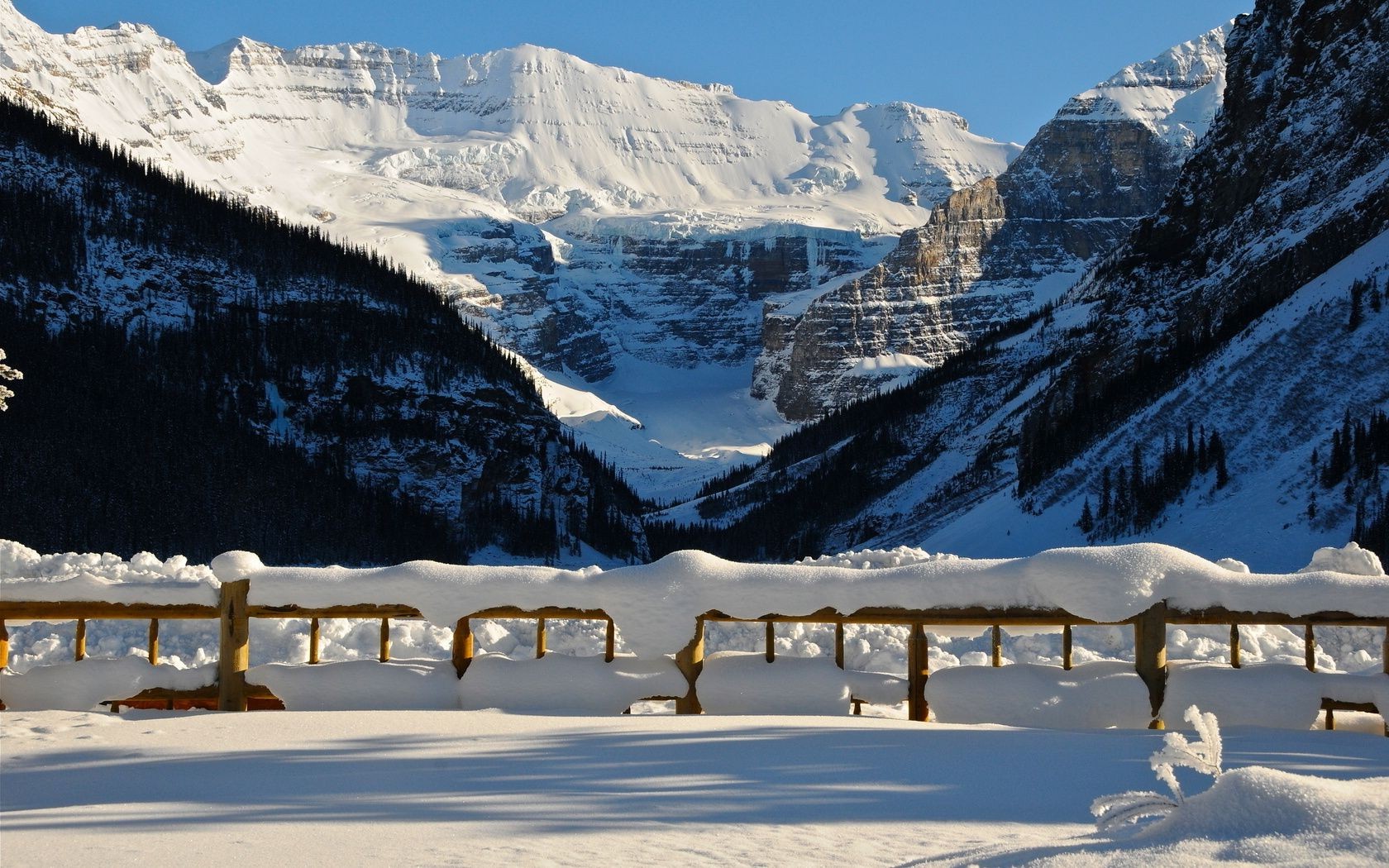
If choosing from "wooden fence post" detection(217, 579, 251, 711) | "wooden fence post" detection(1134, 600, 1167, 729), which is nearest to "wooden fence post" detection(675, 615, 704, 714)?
"wooden fence post" detection(1134, 600, 1167, 729)

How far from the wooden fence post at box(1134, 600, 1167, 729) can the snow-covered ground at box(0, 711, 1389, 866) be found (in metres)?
0.72

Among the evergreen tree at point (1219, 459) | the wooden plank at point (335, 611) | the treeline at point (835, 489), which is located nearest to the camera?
the wooden plank at point (335, 611)

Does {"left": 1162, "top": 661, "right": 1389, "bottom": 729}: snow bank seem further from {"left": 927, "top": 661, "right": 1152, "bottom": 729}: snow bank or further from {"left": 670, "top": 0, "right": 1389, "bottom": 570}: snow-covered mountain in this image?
{"left": 670, "top": 0, "right": 1389, "bottom": 570}: snow-covered mountain

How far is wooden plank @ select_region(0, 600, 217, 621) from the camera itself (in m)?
14.3

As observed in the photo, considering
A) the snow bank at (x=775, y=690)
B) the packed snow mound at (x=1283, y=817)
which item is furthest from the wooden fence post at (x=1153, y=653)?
the packed snow mound at (x=1283, y=817)

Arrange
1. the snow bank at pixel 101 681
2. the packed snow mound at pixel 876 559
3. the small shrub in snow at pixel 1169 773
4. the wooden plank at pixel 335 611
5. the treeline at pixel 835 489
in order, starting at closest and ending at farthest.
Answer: the small shrub in snow at pixel 1169 773, the wooden plank at pixel 335 611, the snow bank at pixel 101 681, the packed snow mound at pixel 876 559, the treeline at pixel 835 489

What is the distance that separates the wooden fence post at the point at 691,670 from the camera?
1353cm

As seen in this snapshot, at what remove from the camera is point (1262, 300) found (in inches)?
3679

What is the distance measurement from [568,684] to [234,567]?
3.61 metres

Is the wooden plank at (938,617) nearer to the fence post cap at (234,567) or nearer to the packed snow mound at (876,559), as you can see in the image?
the fence post cap at (234,567)

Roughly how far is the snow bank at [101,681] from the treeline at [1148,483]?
67387 mm

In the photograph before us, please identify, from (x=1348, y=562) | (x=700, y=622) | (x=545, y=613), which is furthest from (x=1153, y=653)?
(x=545, y=613)

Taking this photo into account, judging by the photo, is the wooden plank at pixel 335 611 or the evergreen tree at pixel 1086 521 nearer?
the wooden plank at pixel 335 611

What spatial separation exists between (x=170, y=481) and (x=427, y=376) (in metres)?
33.9
